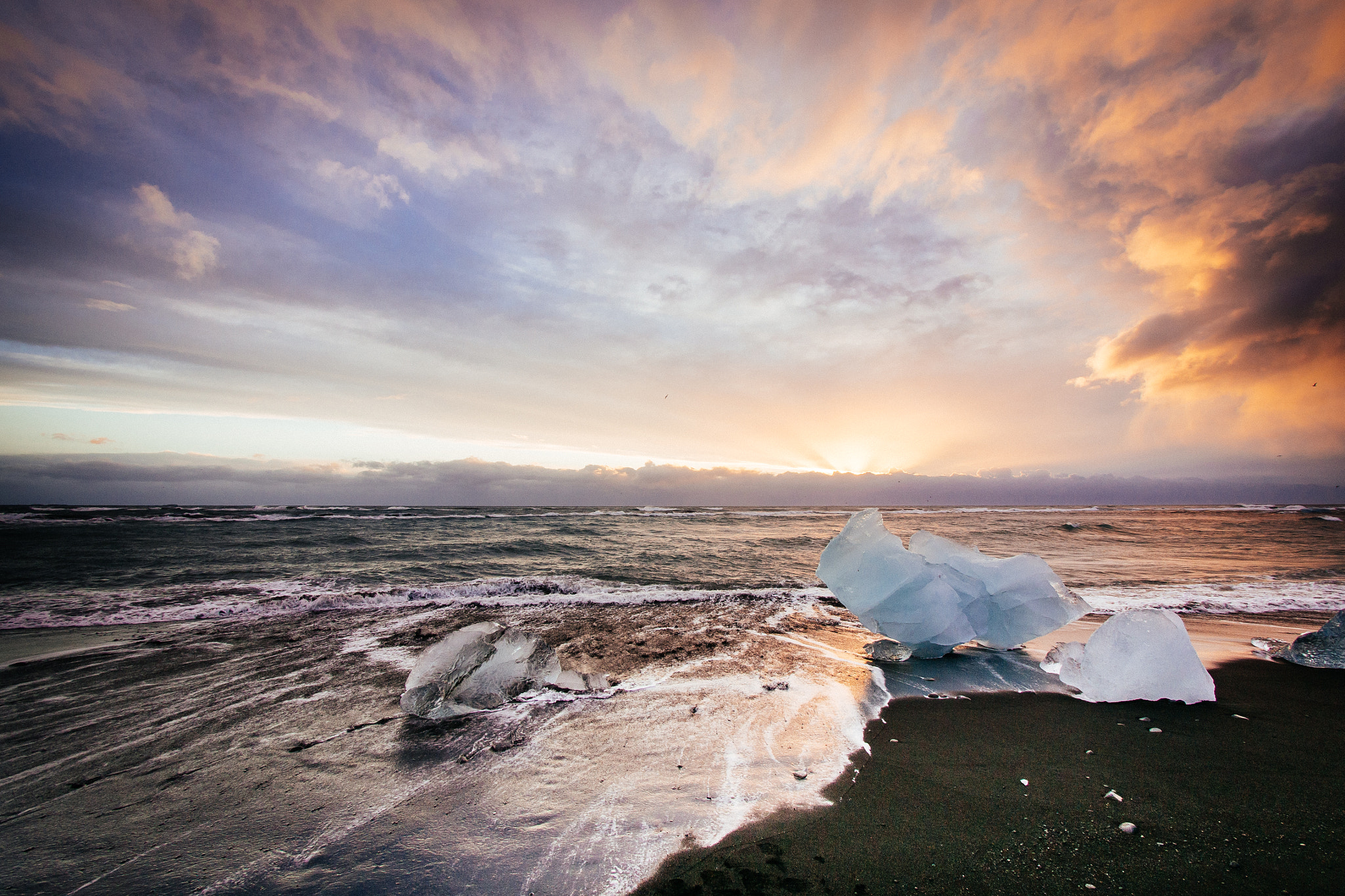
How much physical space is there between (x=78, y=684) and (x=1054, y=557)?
17.9 metres

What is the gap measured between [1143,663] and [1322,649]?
257 centimetres

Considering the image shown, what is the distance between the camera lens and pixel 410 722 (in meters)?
3.39

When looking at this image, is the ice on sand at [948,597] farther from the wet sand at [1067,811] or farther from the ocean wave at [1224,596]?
the ocean wave at [1224,596]

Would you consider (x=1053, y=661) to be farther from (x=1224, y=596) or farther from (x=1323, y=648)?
(x=1224, y=596)

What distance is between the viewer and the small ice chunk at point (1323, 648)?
428 centimetres

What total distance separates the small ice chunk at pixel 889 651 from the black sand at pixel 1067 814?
1272 mm

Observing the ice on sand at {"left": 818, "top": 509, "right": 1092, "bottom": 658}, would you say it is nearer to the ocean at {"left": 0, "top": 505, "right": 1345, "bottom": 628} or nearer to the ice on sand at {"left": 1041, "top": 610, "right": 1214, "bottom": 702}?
the ice on sand at {"left": 1041, "top": 610, "right": 1214, "bottom": 702}

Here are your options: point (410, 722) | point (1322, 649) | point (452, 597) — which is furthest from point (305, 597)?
point (1322, 649)

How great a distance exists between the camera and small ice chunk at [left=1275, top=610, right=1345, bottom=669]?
428cm

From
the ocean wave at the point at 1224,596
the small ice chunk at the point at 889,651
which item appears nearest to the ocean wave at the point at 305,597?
the small ice chunk at the point at 889,651

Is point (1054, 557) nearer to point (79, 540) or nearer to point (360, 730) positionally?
point (360, 730)

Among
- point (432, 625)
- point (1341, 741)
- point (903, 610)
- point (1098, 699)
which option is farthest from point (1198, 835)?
point (432, 625)

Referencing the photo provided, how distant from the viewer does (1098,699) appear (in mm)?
3686

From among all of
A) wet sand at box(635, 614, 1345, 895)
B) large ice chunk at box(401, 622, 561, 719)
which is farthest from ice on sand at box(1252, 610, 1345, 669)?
large ice chunk at box(401, 622, 561, 719)
